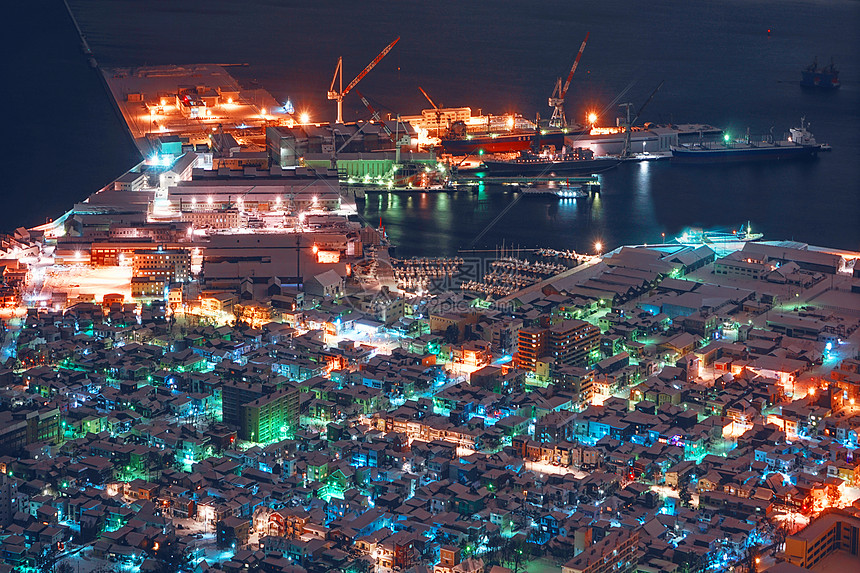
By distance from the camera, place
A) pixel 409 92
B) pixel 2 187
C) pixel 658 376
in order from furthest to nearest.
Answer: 1. pixel 409 92
2. pixel 2 187
3. pixel 658 376

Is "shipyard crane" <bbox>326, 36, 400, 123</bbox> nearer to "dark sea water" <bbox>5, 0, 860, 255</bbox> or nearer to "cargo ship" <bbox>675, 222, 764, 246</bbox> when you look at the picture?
"dark sea water" <bbox>5, 0, 860, 255</bbox>

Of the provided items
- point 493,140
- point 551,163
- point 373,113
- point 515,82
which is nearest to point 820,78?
point 515,82

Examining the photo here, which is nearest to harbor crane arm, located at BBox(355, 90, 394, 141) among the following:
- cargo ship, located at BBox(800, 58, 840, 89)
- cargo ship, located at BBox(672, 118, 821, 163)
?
cargo ship, located at BBox(672, 118, 821, 163)

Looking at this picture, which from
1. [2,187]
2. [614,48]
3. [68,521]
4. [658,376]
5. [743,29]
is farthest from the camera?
[743,29]

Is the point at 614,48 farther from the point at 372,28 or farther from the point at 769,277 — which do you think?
the point at 769,277

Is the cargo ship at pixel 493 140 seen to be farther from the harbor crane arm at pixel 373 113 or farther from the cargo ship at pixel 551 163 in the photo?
the harbor crane arm at pixel 373 113

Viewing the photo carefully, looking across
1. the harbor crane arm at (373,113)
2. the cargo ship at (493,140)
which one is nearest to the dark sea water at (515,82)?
the harbor crane arm at (373,113)

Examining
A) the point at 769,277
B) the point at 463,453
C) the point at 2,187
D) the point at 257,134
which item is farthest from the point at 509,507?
the point at 257,134
